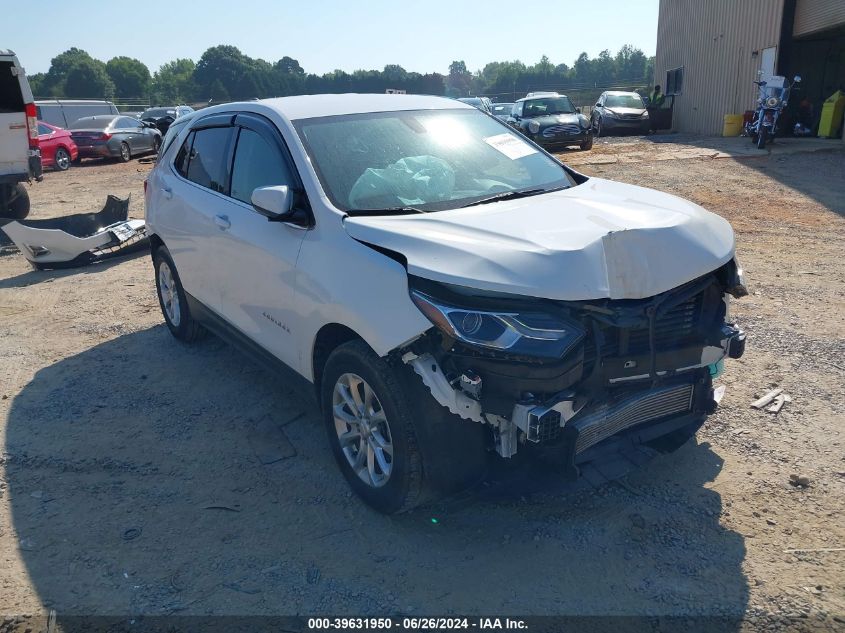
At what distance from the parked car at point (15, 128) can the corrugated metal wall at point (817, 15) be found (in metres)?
18.1

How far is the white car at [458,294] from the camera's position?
A: 276 cm

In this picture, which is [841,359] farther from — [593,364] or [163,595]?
[163,595]

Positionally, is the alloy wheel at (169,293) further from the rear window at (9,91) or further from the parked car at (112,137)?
the parked car at (112,137)

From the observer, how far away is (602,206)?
136 inches

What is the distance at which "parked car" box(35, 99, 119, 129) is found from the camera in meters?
27.7

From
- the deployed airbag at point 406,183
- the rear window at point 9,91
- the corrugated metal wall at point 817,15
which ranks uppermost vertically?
the corrugated metal wall at point 817,15

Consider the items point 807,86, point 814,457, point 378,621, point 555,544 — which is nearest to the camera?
point 378,621

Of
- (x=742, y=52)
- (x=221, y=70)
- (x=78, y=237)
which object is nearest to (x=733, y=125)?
(x=742, y=52)

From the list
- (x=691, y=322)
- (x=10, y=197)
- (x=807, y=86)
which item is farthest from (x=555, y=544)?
(x=807, y=86)

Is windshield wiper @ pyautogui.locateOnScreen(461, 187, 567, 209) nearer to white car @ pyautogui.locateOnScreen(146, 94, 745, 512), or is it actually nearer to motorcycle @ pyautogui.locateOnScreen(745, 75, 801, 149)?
white car @ pyautogui.locateOnScreen(146, 94, 745, 512)

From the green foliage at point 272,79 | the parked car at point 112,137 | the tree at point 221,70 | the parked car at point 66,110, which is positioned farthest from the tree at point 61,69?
the parked car at point 112,137

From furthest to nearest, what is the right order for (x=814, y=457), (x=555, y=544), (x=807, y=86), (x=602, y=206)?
(x=807, y=86)
(x=814, y=457)
(x=602, y=206)
(x=555, y=544)

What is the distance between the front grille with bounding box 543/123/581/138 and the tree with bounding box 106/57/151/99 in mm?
88901

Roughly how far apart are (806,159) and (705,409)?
1465 centimetres
